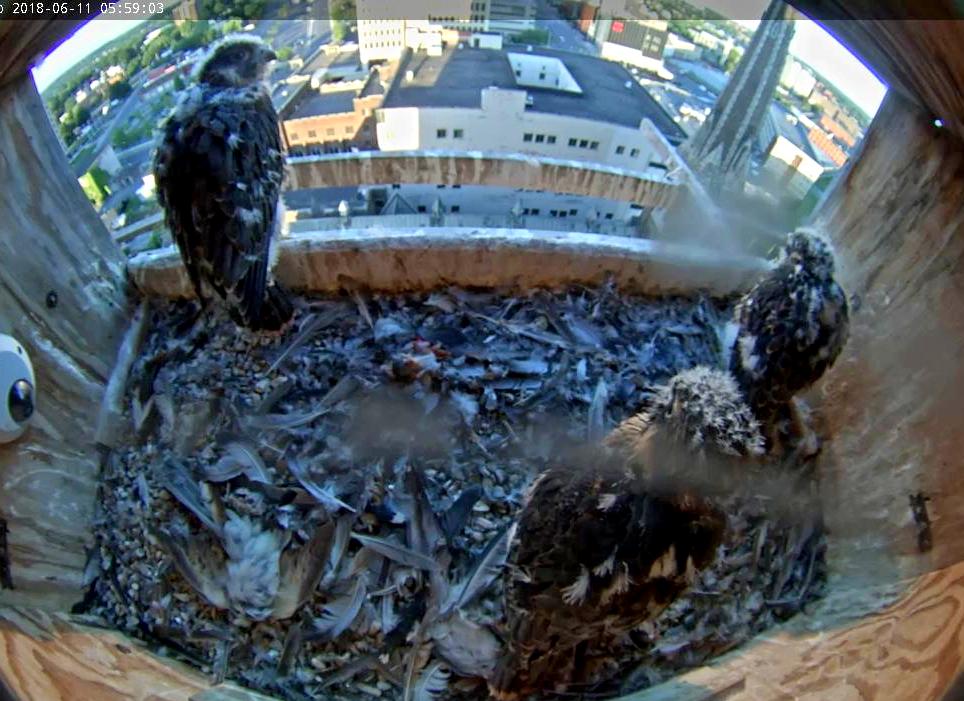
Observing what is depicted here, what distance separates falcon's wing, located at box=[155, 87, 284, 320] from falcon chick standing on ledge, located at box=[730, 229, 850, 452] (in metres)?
1.50

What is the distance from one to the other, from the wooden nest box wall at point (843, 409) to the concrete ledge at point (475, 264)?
0.35 meters

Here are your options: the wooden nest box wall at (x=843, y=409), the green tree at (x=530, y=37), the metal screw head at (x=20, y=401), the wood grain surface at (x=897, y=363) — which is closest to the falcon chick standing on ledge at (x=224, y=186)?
the wooden nest box wall at (x=843, y=409)

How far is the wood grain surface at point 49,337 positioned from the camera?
166cm

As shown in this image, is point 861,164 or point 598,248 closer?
point 861,164

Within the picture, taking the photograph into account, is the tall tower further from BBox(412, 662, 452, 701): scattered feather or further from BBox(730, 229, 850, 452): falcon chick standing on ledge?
BBox(412, 662, 452, 701): scattered feather

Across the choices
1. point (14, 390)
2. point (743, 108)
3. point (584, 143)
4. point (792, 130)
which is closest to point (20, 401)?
point (14, 390)

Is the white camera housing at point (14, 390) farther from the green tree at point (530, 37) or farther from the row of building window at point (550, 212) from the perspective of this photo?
the green tree at point (530, 37)

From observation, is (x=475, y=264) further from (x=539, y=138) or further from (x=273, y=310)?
(x=539, y=138)

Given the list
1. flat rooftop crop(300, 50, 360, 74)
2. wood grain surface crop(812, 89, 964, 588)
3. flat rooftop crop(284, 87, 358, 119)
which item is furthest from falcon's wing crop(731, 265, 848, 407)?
flat rooftop crop(300, 50, 360, 74)

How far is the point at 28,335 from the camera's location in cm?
183

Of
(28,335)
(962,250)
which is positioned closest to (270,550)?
(28,335)

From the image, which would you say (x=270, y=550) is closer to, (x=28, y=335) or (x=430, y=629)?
(x=430, y=629)

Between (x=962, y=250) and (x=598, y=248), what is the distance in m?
1.07

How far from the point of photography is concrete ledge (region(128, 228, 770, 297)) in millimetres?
2236
